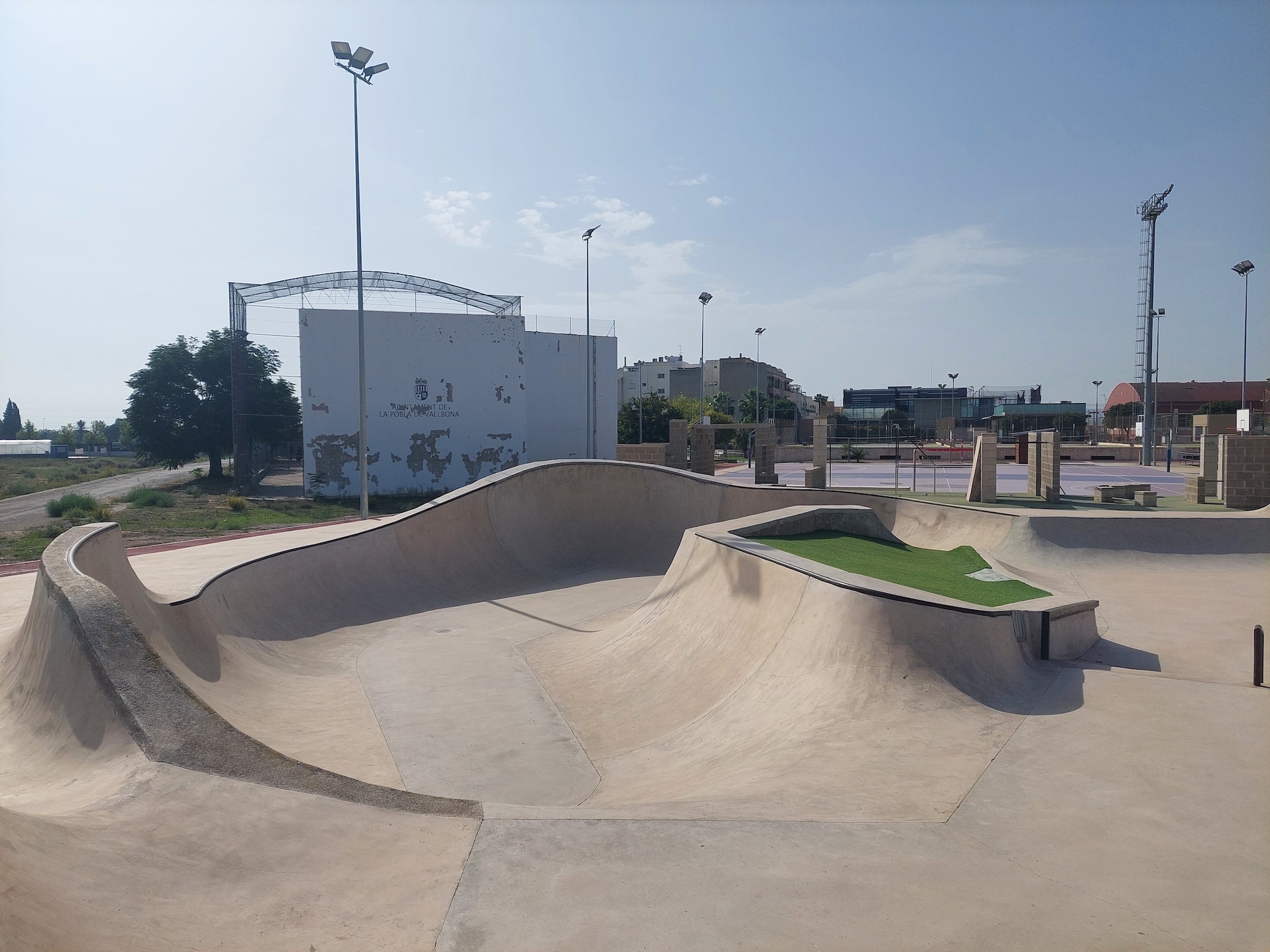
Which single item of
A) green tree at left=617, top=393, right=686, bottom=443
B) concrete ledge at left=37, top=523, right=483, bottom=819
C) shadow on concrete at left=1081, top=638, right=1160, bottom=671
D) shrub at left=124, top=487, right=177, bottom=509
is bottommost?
shadow on concrete at left=1081, top=638, right=1160, bottom=671

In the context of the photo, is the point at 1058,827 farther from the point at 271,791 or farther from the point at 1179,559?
the point at 1179,559

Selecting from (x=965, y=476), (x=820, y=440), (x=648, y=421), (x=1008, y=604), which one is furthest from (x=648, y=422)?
(x=1008, y=604)

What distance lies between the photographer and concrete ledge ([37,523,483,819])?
4320 millimetres

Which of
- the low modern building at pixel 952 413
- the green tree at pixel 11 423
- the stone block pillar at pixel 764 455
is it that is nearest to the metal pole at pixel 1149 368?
the low modern building at pixel 952 413

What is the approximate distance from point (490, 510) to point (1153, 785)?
40.9ft

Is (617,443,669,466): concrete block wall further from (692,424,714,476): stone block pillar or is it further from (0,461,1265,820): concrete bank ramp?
(0,461,1265,820): concrete bank ramp

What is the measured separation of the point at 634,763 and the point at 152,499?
27.0 metres

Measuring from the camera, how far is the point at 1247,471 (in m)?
18.7

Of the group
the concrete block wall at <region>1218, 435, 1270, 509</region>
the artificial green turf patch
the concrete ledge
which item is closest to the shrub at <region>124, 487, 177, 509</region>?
the concrete ledge

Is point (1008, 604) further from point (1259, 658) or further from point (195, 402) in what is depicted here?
point (195, 402)

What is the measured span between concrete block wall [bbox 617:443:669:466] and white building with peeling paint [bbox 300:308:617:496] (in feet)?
20.2

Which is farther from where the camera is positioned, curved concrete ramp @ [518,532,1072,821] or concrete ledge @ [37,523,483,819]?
curved concrete ramp @ [518,532,1072,821]

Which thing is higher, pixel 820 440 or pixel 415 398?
pixel 415 398

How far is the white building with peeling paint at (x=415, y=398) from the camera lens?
2959cm
